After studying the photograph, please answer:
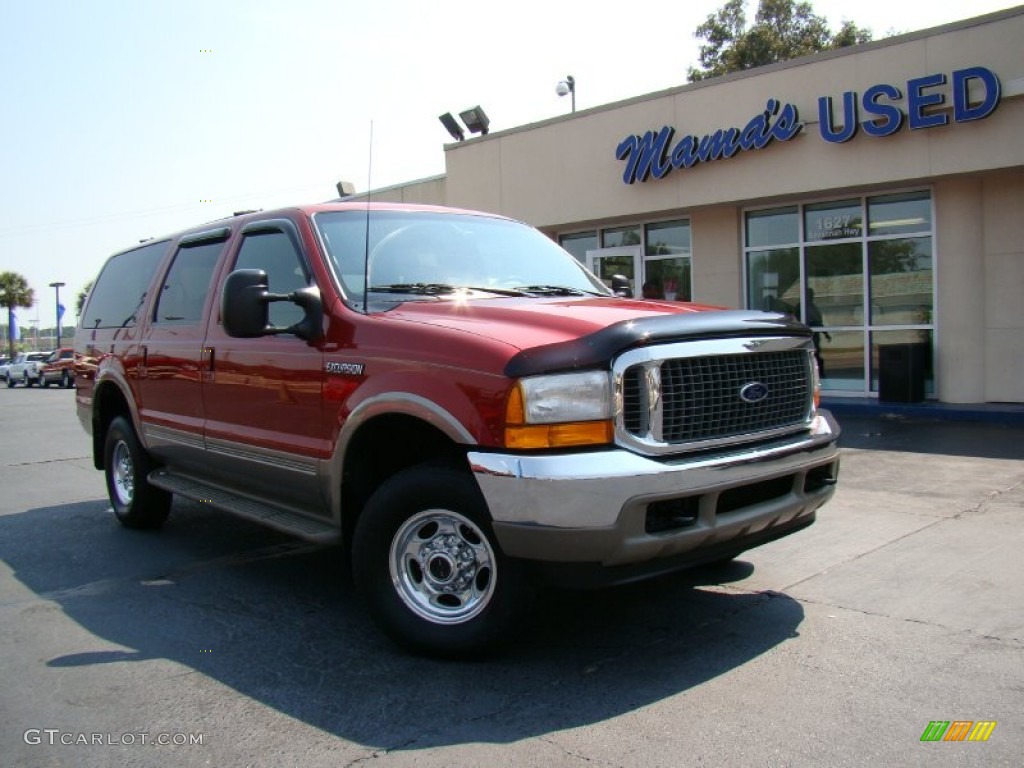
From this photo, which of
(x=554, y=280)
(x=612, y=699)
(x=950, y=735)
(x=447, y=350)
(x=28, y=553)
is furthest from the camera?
(x=28, y=553)

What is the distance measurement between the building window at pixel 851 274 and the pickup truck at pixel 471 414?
8.88m

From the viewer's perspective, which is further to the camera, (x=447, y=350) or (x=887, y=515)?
(x=887, y=515)

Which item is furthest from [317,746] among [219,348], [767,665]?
[219,348]

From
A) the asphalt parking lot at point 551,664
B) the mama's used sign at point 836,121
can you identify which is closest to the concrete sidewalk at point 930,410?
the mama's used sign at point 836,121

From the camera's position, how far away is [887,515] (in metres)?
6.42

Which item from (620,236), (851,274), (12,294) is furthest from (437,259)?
(12,294)

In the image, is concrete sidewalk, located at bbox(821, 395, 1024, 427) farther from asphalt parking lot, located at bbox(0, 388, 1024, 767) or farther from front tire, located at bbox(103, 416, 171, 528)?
front tire, located at bbox(103, 416, 171, 528)

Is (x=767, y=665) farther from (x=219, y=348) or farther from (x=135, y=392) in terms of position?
(x=135, y=392)

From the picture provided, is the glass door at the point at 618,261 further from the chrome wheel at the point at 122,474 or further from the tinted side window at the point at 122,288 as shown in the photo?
the chrome wheel at the point at 122,474

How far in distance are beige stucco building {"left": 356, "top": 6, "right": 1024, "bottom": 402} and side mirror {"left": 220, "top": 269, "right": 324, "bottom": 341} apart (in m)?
7.37

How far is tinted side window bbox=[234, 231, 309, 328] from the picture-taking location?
189 inches

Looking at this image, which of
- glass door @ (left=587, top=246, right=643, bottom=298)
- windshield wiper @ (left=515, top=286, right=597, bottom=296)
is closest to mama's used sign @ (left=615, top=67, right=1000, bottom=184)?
glass door @ (left=587, top=246, right=643, bottom=298)

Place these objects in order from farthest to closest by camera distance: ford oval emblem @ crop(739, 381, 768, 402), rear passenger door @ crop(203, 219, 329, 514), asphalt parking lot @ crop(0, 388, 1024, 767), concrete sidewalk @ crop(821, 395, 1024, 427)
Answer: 1. concrete sidewalk @ crop(821, 395, 1024, 427)
2. rear passenger door @ crop(203, 219, 329, 514)
3. ford oval emblem @ crop(739, 381, 768, 402)
4. asphalt parking lot @ crop(0, 388, 1024, 767)

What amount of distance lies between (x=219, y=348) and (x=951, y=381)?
10568mm
